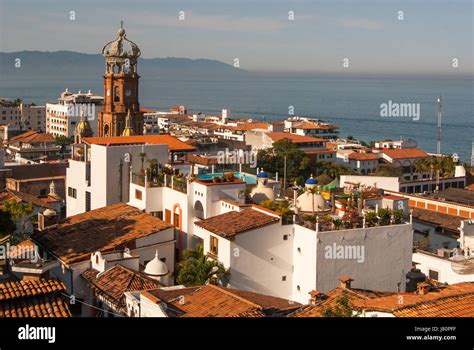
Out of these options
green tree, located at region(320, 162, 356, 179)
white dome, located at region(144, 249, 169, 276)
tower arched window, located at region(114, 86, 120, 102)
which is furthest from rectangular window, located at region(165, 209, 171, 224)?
tower arched window, located at region(114, 86, 120, 102)

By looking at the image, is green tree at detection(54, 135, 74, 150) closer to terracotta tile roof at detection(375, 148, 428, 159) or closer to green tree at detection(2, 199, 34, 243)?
terracotta tile roof at detection(375, 148, 428, 159)

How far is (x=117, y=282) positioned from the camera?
8.04 m

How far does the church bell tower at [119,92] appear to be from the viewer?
2820 cm

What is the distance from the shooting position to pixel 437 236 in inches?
521

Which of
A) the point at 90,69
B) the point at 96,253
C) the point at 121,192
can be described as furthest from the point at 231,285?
the point at 90,69

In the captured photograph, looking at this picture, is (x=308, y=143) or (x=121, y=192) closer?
(x=121, y=192)

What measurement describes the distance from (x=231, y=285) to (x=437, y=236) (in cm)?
539

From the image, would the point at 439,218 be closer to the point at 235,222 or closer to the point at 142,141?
the point at 235,222

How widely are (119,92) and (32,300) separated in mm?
23491

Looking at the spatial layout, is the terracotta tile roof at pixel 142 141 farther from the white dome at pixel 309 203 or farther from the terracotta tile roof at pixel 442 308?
the terracotta tile roof at pixel 442 308

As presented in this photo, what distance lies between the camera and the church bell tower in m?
28.2
